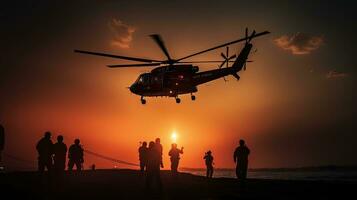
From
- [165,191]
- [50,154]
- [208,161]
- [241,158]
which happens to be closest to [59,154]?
[50,154]

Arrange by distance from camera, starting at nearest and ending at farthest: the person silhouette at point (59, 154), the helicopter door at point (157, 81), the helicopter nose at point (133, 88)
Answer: the person silhouette at point (59, 154) < the helicopter door at point (157, 81) < the helicopter nose at point (133, 88)

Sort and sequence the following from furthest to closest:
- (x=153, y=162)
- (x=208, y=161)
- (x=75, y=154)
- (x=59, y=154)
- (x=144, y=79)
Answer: (x=144, y=79) < (x=208, y=161) < (x=75, y=154) < (x=59, y=154) < (x=153, y=162)

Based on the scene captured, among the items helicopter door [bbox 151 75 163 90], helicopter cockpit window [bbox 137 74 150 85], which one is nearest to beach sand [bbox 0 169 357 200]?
helicopter door [bbox 151 75 163 90]

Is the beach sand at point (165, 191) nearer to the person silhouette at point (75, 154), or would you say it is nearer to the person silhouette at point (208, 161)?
the person silhouette at point (75, 154)

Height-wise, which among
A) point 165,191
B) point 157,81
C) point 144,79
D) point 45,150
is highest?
point 144,79

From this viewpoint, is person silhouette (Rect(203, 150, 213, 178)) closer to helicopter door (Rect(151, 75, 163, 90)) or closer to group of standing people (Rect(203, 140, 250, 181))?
helicopter door (Rect(151, 75, 163, 90))

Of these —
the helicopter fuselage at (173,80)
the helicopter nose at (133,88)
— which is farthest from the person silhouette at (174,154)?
the helicopter nose at (133,88)

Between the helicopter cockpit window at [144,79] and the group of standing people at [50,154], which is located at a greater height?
the helicopter cockpit window at [144,79]

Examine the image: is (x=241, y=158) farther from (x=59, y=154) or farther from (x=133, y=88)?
(x=133, y=88)

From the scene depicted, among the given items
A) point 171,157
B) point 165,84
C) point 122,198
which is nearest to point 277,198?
point 122,198

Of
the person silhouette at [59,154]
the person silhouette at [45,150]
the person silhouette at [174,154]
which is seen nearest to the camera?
the person silhouette at [45,150]

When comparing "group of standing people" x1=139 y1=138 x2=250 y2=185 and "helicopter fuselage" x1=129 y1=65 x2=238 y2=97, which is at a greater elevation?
"helicopter fuselage" x1=129 y1=65 x2=238 y2=97

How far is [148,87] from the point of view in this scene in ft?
111

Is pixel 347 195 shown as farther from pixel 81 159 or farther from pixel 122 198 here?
pixel 81 159
